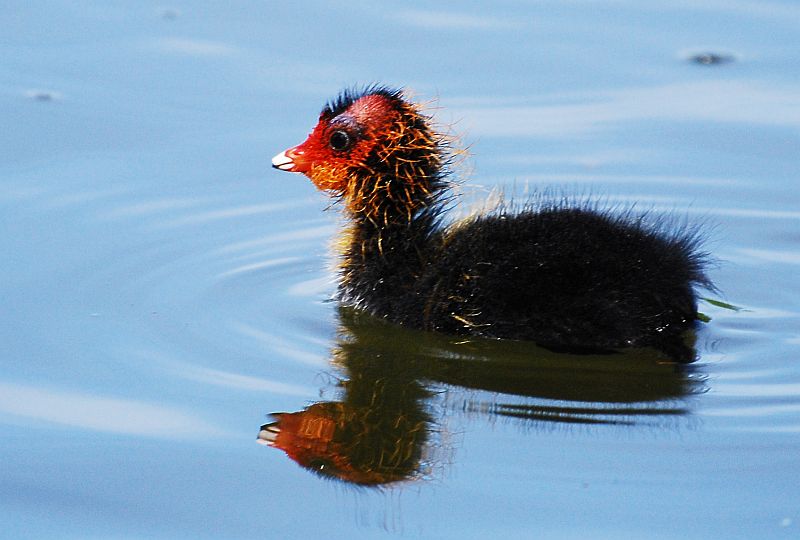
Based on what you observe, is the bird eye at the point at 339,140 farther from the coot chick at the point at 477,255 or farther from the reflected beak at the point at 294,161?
the reflected beak at the point at 294,161

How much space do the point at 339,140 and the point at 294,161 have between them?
0.29 m

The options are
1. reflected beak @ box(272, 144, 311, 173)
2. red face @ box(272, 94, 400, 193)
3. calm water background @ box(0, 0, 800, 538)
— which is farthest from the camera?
reflected beak @ box(272, 144, 311, 173)

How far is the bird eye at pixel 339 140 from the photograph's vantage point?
22.4 ft

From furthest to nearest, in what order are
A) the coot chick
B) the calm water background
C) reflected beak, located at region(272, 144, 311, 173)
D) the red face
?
1. reflected beak, located at region(272, 144, 311, 173)
2. the red face
3. the coot chick
4. the calm water background

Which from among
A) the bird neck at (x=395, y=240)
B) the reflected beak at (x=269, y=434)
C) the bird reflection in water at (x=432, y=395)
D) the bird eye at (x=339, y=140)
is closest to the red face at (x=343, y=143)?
the bird eye at (x=339, y=140)

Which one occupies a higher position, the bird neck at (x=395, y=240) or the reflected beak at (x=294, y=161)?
the reflected beak at (x=294, y=161)

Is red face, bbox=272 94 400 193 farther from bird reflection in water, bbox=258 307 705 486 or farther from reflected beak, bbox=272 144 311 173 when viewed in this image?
bird reflection in water, bbox=258 307 705 486

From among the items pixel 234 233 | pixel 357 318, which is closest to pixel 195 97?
pixel 234 233

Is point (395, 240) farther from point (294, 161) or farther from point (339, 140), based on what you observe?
point (294, 161)

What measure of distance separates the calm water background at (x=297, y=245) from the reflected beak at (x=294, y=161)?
0.53 metres

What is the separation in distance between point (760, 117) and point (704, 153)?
539 mm

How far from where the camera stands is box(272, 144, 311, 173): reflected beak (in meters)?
6.99

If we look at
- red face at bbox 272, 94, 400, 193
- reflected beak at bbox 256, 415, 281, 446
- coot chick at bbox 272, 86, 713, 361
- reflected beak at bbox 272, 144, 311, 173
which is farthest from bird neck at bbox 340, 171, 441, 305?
reflected beak at bbox 256, 415, 281, 446

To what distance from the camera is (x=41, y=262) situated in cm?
730
